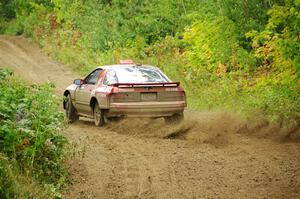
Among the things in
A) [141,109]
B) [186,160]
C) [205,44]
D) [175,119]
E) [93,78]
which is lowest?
[186,160]

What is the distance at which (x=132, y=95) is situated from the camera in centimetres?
1339

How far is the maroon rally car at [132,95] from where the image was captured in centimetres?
1338

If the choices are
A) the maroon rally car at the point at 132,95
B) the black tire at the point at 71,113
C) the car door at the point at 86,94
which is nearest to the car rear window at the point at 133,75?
the maroon rally car at the point at 132,95

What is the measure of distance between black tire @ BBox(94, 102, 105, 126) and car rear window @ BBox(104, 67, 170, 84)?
0.63m

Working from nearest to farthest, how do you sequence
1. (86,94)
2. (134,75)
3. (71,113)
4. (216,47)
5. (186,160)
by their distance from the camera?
(186,160) < (134,75) < (86,94) < (71,113) < (216,47)

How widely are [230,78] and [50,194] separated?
11636mm

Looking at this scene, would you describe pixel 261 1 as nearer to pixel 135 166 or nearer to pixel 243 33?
pixel 243 33

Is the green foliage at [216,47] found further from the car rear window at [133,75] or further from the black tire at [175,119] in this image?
the black tire at [175,119]

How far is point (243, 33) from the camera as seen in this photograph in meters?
18.1

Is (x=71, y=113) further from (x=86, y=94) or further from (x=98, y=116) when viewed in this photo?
(x=98, y=116)

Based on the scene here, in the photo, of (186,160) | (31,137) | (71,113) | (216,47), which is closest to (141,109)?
(71,113)

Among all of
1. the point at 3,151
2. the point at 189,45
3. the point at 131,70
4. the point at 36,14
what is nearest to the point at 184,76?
the point at 189,45

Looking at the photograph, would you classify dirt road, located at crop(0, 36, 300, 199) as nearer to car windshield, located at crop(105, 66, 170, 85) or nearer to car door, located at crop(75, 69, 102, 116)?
car door, located at crop(75, 69, 102, 116)

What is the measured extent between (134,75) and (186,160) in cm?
472
